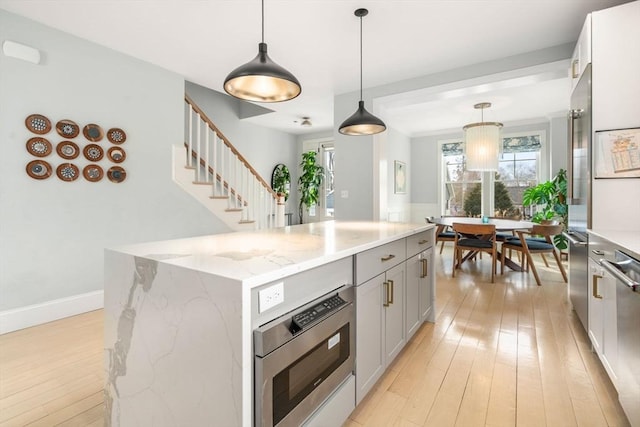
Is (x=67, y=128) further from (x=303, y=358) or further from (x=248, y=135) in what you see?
(x=248, y=135)

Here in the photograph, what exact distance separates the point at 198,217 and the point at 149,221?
2.02 feet

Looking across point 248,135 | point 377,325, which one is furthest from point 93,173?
point 248,135

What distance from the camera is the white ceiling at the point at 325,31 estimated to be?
256cm

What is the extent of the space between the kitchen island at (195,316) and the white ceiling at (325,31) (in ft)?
7.08

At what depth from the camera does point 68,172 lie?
294cm

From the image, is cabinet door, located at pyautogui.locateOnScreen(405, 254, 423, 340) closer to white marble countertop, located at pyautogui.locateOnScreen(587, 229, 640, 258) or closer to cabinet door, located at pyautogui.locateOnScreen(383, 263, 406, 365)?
cabinet door, located at pyautogui.locateOnScreen(383, 263, 406, 365)

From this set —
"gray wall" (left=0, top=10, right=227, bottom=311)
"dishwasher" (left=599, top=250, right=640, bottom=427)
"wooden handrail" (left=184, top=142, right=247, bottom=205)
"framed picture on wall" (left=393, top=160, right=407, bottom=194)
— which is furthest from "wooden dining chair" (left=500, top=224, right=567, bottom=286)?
"gray wall" (left=0, top=10, right=227, bottom=311)

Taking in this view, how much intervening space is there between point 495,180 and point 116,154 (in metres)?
6.72

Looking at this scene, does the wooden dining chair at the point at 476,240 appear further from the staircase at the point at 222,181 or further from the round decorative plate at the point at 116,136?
the round decorative plate at the point at 116,136

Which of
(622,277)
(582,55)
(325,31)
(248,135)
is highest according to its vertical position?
(325,31)

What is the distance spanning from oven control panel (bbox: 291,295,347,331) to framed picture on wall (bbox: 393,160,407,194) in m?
5.67

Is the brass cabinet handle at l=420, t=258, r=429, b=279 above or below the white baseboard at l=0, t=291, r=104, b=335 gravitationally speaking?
above

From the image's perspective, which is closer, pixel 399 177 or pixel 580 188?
pixel 580 188

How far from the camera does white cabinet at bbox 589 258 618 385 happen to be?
166cm
